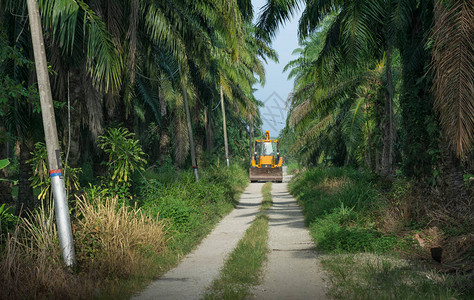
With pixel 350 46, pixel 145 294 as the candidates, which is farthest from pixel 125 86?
pixel 145 294

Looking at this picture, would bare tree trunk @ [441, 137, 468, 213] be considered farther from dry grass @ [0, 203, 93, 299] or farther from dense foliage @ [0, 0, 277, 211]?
dry grass @ [0, 203, 93, 299]

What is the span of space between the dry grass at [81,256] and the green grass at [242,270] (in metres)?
1.43

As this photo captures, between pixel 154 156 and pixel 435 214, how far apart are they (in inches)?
1154

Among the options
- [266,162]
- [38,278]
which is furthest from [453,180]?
[266,162]

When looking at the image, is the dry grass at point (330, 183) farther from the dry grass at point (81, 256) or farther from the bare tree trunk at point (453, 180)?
the dry grass at point (81, 256)

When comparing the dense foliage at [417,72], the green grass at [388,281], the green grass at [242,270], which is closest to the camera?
the green grass at [388,281]

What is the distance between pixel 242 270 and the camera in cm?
755

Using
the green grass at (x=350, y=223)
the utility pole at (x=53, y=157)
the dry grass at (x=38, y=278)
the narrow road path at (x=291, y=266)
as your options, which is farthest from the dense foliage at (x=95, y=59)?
the green grass at (x=350, y=223)

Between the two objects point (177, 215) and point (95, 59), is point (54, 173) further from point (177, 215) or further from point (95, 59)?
point (95, 59)

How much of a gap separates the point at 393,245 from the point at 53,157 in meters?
6.37

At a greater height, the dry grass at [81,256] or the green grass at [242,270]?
the dry grass at [81,256]

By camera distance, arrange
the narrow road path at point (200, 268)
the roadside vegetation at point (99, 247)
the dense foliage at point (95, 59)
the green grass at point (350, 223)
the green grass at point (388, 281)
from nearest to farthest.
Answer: the green grass at point (388, 281) < the roadside vegetation at point (99, 247) < the narrow road path at point (200, 268) < the green grass at point (350, 223) < the dense foliage at point (95, 59)

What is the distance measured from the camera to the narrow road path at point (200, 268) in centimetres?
647

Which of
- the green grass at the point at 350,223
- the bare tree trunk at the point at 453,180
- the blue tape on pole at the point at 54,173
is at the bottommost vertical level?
the green grass at the point at 350,223
